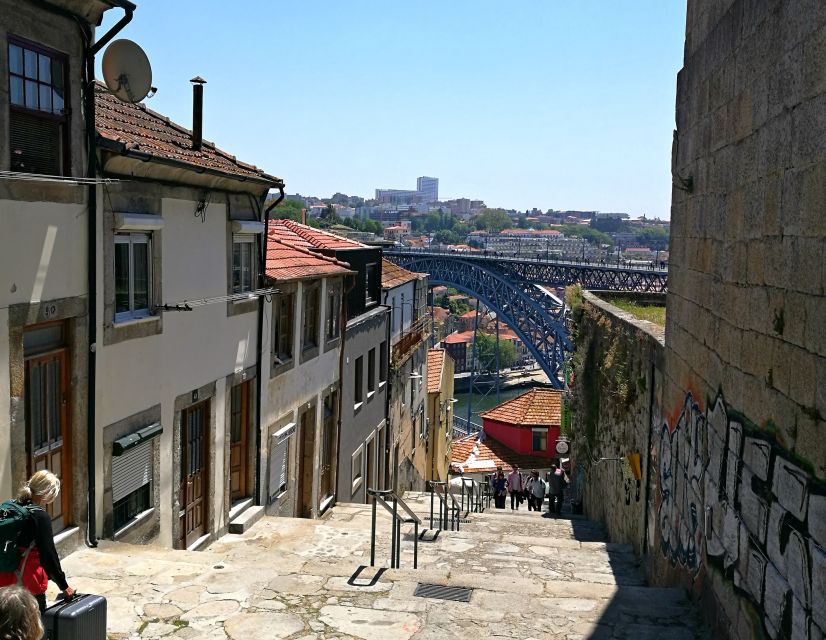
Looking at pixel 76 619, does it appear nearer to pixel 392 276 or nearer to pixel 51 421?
pixel 51 421

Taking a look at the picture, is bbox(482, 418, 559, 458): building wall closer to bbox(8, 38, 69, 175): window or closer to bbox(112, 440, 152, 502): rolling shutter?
bbox(112, 440, 152, 502): rolling shutter

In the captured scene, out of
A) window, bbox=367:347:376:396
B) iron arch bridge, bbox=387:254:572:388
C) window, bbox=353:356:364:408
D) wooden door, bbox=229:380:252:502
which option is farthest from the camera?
iron arch bridge, bbox=387:254:572:388

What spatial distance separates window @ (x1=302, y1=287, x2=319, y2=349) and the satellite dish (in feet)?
17.5

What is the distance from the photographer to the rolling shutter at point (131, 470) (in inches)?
296

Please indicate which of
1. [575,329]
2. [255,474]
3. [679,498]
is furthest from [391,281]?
[679,498]

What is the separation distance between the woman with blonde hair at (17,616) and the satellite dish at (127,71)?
5107mm

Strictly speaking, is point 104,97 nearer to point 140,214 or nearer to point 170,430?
point 140,214

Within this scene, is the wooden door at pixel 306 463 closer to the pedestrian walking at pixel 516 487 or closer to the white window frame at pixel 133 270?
the white window frame at pixel 133 270

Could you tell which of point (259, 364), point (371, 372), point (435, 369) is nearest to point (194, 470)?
point (259, 364)

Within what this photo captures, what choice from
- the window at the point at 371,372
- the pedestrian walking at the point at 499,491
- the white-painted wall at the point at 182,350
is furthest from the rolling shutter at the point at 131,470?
the pedestrian walking at the point at 499,491

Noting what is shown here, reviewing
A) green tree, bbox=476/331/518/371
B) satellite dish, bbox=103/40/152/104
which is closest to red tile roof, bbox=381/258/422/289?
satellite dish, bbox=103/40/152/104

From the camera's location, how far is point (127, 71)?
726cm

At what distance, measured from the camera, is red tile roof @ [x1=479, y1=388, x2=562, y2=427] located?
3234cm

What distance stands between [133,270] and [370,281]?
1043 centimetres
